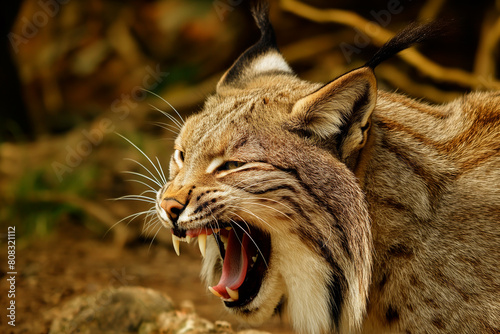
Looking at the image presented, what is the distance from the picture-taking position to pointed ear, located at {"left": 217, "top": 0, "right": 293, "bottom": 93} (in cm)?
400

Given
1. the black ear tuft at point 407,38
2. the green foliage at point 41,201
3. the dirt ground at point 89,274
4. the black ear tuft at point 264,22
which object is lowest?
the dirt ground at point 89,274

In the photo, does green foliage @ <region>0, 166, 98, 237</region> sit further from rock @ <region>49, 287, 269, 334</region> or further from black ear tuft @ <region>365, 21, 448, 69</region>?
black ear tuft @ <region>365, 21, 448, 69</region>

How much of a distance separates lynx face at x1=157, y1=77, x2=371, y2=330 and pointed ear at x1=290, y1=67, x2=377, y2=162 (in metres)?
0.08

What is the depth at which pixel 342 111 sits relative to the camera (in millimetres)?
3023

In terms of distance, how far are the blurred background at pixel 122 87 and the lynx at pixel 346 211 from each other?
1.87 meters

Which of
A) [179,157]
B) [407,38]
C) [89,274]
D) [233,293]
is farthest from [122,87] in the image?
[407,38]

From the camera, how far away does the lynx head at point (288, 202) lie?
3.03 metres

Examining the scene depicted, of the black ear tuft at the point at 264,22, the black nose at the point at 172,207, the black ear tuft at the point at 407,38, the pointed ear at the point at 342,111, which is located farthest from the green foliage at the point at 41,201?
the black ear tuft at the point at 407,38

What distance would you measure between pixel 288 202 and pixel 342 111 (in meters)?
0.59

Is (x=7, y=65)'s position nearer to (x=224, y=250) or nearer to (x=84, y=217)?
(x=84, y=217)

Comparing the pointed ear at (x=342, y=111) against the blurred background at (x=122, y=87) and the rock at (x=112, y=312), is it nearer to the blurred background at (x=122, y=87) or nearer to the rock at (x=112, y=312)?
the rock at (x=112, y=312)

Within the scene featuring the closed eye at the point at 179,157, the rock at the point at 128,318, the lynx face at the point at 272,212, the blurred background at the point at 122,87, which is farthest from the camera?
the blurred background at the point at 122,87

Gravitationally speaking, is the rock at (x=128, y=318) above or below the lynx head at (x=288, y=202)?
below

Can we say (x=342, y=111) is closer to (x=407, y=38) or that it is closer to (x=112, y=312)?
(x=407, y=38)
